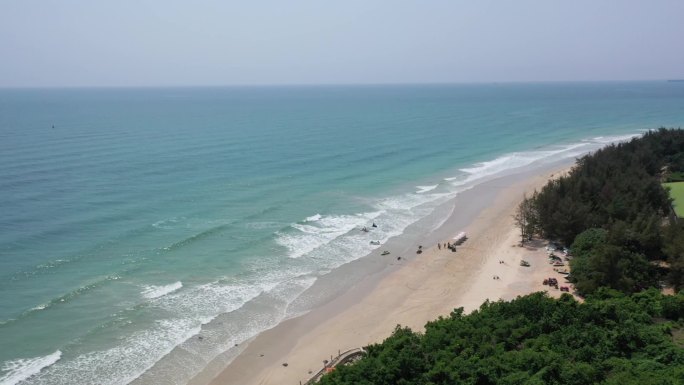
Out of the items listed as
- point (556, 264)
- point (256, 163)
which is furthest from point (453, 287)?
point (256, 163)

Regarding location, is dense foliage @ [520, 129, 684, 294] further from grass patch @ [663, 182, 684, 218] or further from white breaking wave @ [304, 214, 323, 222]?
white breaking wave @ [304, 214, 323, 222]

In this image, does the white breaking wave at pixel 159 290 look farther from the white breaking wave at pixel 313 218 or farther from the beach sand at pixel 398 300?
the white breaking wave at pixel 313 218

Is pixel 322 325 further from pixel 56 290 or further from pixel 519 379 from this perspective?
pixel 56 290

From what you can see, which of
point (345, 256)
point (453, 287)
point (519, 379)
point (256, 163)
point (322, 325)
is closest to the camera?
point (519, 379)

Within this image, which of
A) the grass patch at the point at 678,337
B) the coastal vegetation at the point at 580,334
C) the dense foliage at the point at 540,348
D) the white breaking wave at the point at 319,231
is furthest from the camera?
the white breaking wave at the point at 319,231

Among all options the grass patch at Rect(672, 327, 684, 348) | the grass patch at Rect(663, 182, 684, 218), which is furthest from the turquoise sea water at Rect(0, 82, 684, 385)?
the grass patch at Rect(663, 182, 684, 218)

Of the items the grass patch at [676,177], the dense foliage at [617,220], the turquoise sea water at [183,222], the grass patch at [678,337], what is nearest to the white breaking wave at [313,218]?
the turquoise sea water at [183,222]
